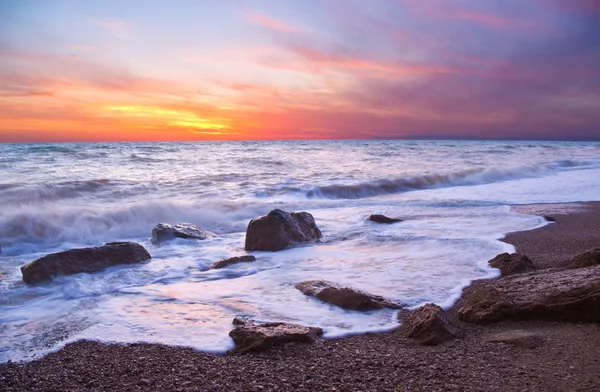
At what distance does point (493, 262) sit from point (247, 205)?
8215 mm

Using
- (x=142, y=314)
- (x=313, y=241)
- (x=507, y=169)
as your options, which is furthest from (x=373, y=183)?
(x=142, y=314)

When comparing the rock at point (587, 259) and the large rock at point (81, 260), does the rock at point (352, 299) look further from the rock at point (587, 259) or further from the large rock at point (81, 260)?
the large rock at point (81, 260)

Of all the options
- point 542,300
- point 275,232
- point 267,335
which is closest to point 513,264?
point 542,300

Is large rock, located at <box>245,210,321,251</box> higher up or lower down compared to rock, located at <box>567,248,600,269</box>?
lower down

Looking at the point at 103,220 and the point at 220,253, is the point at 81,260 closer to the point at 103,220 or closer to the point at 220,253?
the point at 220,253

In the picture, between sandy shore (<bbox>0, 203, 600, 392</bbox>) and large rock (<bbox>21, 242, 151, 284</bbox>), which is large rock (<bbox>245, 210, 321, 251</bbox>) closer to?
large rock (<bbox>21, 242, 151, 284</bbox>)

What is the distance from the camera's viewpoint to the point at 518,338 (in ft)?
12.3

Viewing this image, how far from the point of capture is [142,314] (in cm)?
488

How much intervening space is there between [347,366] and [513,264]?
3.35 metres

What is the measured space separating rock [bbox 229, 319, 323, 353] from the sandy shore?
69mm

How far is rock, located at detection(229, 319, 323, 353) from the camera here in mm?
3805

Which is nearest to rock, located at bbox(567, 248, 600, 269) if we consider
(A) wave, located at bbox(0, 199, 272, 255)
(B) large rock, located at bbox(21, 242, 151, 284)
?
(B) large rock, located at bbox(21, 242, 151, 284)

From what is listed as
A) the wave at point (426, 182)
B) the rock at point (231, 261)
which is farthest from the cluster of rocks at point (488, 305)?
the wave at point (426, 182)

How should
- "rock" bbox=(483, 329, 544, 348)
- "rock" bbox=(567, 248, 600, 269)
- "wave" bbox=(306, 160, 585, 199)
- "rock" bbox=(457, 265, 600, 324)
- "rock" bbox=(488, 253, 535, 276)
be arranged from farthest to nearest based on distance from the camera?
"wave" bbox=(306, 160, 585, 199) → "rock" bbox=(488, 253, 535, 276) → "rock" bbox=(567, 248, 600, 269) → "rock" bbox=(457, 265, 600, 324) → "rock" bbox=(483, 329, 544, 348)
